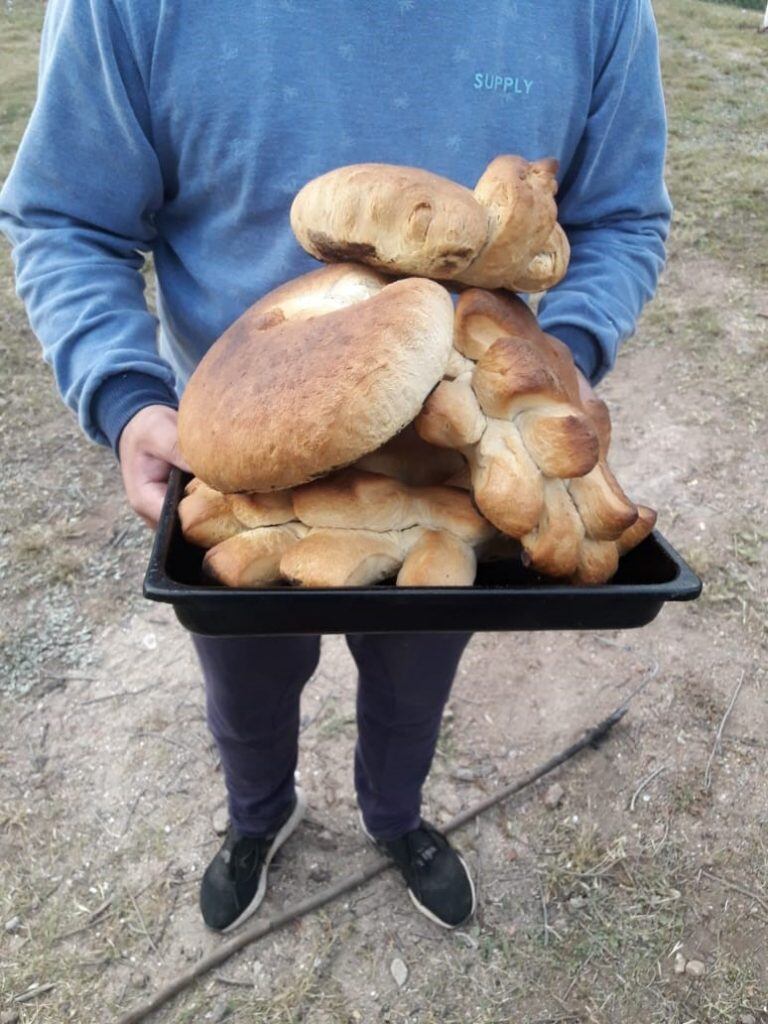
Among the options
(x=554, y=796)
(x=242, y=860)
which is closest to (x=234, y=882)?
(x=242, y=860)

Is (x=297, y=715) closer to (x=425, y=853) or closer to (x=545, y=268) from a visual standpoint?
(x=425, y=853)

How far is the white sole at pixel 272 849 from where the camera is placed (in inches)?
79.3

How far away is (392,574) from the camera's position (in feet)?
3.20

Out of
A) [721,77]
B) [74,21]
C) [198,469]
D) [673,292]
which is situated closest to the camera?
[198,469]

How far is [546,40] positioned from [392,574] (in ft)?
2.87

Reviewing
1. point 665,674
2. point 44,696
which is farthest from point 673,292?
point 44,696

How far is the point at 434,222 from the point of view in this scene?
2.90ft

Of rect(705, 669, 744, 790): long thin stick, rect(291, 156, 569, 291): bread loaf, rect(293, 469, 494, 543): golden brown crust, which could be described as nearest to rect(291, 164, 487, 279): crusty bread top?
rect(291, 156, 569, 291): bread loaf

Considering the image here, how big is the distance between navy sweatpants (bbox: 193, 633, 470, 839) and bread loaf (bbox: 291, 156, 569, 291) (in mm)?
798

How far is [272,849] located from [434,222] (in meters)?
1.71

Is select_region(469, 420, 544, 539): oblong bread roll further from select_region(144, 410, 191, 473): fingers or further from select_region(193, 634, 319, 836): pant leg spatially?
select_region(193, 634, 319, 836): pant leg

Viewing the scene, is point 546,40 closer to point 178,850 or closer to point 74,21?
point 74,21

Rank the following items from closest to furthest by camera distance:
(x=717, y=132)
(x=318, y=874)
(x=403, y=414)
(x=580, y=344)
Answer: (x=403, y=414) → (x=580, y=344) → (x=318, y=874) → (x=717, y=132)

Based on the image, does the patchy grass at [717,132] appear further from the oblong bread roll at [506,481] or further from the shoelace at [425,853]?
the oblong bread roll at [506,481]
